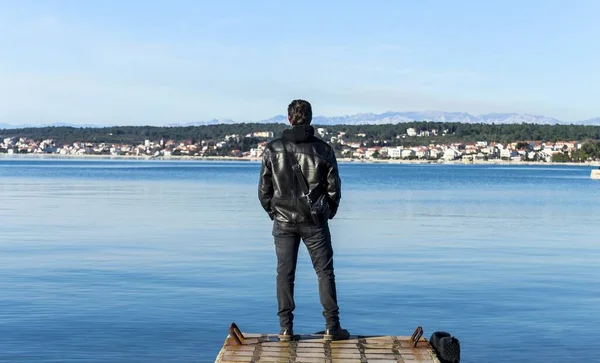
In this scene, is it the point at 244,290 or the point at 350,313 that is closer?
the point at 350,313

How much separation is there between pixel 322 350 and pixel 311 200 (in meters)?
1.41

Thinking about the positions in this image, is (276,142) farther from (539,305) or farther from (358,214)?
(358,214)

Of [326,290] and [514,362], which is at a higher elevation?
[326,290]

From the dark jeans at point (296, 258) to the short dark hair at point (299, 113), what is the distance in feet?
3.24

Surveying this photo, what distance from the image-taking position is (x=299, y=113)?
993cm

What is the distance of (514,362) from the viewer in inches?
484

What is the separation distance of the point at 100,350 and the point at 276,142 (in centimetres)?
411

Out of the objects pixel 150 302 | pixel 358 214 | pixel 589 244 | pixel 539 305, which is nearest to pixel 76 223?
pixel 358 214

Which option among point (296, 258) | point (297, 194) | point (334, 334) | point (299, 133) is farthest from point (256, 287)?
point (299, 133)

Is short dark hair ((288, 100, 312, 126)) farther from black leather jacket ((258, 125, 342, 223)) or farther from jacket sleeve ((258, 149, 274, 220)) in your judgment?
jacket sleeve ((258, 149, 274, 220))

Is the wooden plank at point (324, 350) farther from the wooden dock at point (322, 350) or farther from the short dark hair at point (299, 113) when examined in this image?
the short dark hair at point (299, 113)

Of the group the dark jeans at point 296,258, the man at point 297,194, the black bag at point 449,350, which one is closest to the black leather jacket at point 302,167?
the man at point 297,194

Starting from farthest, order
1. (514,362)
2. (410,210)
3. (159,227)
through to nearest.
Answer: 1. (410,210)
2. (159,227)
3. (514,362)

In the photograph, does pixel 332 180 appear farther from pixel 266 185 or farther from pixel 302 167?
pixel 266 185
